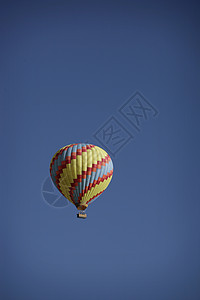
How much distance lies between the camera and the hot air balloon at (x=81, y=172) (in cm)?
2911

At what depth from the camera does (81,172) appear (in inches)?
1145

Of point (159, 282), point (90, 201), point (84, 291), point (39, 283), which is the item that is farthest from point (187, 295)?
point (90, 201)

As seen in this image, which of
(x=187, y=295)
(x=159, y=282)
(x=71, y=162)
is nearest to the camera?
(x=71, y=162)

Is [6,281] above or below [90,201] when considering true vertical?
below

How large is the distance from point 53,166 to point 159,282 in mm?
56056

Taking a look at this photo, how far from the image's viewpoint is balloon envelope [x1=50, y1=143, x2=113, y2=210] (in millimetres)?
29109

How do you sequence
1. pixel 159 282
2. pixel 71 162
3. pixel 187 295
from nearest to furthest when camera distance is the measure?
pixel 71 162, pixel 187 295, pixel 159 282

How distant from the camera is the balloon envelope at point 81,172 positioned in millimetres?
29109

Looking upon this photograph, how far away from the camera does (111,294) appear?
253 ft

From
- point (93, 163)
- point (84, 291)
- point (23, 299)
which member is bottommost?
point (23, 299)

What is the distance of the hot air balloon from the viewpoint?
29109 millimetres

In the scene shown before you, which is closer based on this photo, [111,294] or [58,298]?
[111,294]

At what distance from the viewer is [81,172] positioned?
29094 millimetres

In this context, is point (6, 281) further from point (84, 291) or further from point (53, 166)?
point (53, 166)
